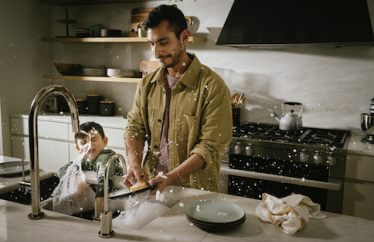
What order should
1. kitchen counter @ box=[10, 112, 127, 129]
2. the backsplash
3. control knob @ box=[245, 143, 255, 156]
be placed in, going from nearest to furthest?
control knob @ box=[245, 143, 255, 156]
the backsplash
kitchen counter @ box=[10, 112, 127, 129]

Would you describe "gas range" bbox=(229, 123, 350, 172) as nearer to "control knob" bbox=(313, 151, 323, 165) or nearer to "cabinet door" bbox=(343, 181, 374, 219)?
"control knob" bbox=(313, 151, 323, 165)

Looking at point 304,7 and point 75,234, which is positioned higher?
point 304,7

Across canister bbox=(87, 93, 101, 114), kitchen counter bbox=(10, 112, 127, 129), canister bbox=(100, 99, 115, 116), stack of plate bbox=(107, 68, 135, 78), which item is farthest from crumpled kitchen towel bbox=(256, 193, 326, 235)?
canister bbox=(87, 93, 101, 114)

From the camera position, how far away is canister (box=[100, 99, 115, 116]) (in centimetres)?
351

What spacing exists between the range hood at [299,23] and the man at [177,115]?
76 cm

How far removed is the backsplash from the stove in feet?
1.11

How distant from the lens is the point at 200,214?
1.09m

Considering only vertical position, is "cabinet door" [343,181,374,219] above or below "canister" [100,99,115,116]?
below

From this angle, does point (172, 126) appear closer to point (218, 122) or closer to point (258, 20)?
point (218, 122)

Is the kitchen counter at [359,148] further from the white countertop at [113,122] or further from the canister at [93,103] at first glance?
the canister at [93,103]

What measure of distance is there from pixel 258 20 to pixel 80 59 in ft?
7.71

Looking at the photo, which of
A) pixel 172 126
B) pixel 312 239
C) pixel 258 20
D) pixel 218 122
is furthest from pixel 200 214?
pixel 258 20

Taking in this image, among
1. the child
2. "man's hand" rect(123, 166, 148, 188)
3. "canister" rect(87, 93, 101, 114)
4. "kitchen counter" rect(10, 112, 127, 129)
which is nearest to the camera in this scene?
"man's hand" rect(123, 166, 148, 188)

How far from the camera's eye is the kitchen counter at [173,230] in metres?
0.99
